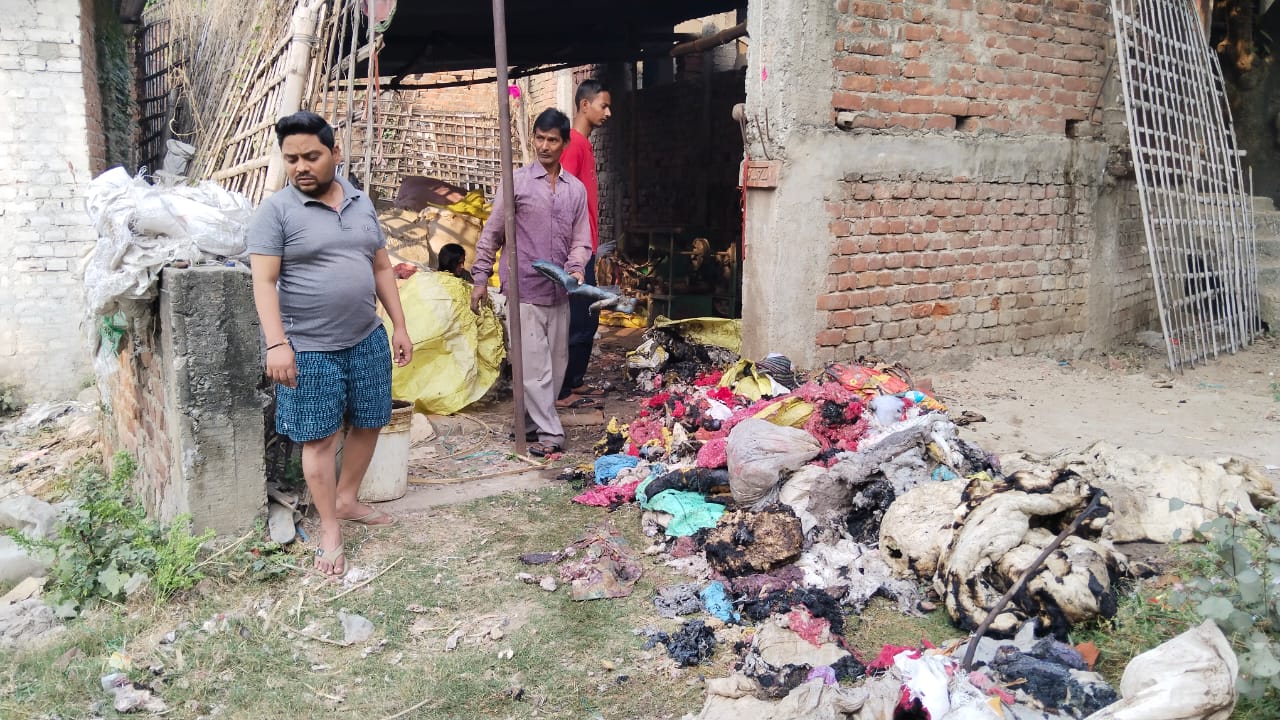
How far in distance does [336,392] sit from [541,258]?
66.8 inches

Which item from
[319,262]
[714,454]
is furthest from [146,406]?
[714,454]

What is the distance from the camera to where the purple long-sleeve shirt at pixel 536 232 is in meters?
4.79

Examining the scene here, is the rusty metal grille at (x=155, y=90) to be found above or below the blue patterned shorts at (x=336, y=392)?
above

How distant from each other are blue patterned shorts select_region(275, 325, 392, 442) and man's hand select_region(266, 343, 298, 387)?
119 mm

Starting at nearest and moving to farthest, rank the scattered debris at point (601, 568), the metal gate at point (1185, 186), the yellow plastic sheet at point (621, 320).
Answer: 1. the scattered debris at point (601, 568)
2. the metal gate at point (1185, 186)
3. the yellow plastic sheet at point (621, 320)

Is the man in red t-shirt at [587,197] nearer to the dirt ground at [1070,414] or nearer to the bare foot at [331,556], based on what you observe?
the dirt ground at [1070,414]

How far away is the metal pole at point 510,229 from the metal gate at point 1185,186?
4.13 metres

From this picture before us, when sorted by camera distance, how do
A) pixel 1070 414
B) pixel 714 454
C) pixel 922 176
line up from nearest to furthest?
1. pixel 714 454
2. pixel 1070 414
3. pixel 922 176

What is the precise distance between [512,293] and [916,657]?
287 centimetres

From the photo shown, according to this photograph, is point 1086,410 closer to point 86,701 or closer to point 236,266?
point 236,266

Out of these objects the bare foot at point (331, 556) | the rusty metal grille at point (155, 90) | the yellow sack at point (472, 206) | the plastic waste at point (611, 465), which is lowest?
the bare foot at point (331, 556)

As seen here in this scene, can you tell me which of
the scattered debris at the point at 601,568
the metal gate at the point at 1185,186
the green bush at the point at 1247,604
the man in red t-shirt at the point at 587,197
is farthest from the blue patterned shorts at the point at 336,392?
the metal gate at the point at 1185,186

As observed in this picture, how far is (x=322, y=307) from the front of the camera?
3.31m

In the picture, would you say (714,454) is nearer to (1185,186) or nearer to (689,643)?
(689,643)
